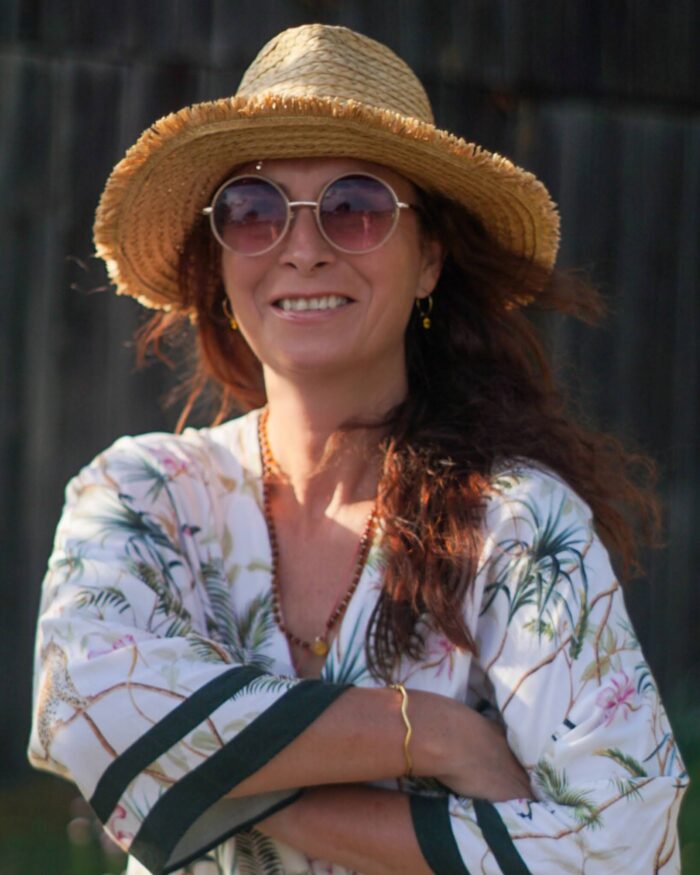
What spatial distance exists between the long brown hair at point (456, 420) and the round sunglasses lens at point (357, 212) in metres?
0.19

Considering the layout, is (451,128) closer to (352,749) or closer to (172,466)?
(172,466)

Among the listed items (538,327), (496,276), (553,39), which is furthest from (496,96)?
(496,276)

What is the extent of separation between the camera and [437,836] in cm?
226

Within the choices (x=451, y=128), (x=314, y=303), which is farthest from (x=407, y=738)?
(x=451, y=128)

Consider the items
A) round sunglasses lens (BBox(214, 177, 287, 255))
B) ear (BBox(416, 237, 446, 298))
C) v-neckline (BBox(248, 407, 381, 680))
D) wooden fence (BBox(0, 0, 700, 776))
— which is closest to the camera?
v-neckline (BBox(248, 407, 381, 680))

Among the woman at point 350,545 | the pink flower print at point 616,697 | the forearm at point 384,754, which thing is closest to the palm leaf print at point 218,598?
the woman at point 350,545

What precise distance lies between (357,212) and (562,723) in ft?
3.21

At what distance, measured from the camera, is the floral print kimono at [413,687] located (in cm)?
223

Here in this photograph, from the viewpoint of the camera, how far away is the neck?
2.80 meters

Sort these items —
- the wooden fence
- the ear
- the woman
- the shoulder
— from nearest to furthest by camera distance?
the woman < the shoulder < the ear < the wooden fence

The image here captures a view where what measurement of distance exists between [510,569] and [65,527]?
0.82 m

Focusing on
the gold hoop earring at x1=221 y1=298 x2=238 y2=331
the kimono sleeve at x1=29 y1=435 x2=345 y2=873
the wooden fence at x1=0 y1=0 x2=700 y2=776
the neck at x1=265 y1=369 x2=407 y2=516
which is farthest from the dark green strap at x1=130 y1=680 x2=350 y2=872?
the wooden fence at x1=0 y1=0 x2=700 y2=776

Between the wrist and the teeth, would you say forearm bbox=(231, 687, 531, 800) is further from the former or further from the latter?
the teeth

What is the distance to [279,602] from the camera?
8.77 feet
